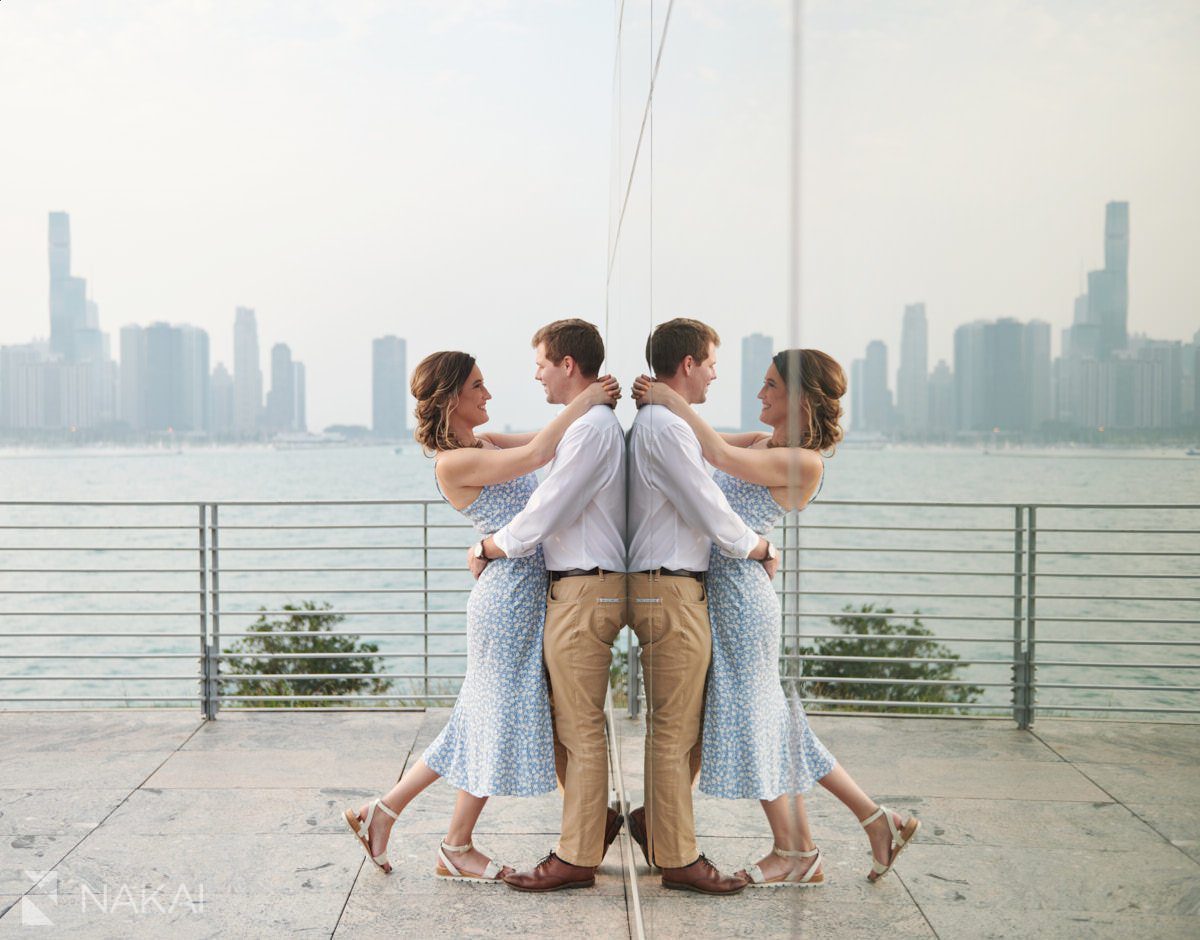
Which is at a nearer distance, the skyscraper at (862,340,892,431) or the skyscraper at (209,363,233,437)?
the skyscraper at (862,340,892,431)

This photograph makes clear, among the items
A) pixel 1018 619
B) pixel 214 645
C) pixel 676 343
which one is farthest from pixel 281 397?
pixel 1018 619

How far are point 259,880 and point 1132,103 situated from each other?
106 inches

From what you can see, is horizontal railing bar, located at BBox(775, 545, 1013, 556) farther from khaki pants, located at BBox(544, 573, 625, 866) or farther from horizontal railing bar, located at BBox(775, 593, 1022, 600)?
khaki pants, located at BBox(544, 573, 625, 866)

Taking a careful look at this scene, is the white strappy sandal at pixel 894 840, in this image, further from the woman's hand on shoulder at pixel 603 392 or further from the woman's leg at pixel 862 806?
the woman's hand on shoulder at pixel 603 392

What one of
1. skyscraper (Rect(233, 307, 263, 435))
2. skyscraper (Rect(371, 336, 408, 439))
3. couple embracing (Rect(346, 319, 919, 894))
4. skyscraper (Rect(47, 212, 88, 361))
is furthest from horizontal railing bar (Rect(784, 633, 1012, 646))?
skyscraper (Rect(47, 212, 88, 361))

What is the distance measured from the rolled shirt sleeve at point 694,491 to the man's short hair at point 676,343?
3.4 inches

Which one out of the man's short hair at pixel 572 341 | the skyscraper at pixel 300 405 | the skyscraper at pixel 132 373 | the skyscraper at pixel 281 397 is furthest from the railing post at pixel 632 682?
the skyscraper at pixel 300 405

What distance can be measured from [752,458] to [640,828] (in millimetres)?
1425

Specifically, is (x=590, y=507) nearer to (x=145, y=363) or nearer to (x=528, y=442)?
(x=528, y=442)

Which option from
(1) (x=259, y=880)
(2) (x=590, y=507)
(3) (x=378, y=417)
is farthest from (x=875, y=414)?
(3) (x=378, y=417)

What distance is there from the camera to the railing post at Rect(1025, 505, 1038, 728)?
32cm

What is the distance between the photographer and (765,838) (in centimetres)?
80

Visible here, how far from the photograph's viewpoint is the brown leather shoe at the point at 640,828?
6.06 feet

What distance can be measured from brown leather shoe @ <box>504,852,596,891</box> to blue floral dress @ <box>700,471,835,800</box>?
1.32m
